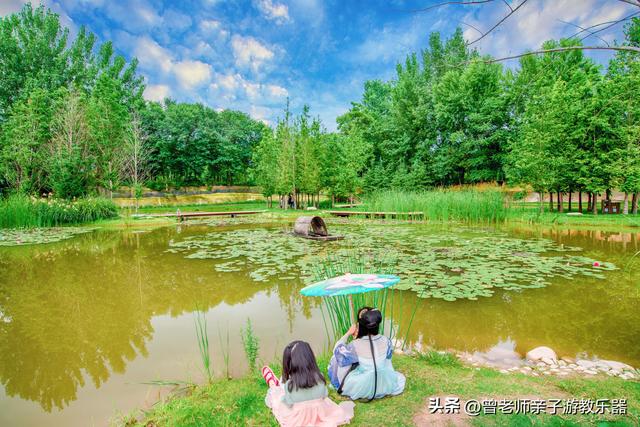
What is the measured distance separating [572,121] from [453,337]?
676 inches

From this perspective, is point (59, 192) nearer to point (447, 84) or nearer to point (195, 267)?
point (195, 267)

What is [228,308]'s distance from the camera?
5012 mm

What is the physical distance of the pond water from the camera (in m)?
3.25

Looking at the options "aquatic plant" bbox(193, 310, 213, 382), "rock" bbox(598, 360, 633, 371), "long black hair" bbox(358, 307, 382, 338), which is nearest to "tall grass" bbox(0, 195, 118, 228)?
"aquatic plant" bbox(193, 310, 213, 382)

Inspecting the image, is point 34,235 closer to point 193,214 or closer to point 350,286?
point 193,214

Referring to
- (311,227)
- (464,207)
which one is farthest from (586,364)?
(464,207)

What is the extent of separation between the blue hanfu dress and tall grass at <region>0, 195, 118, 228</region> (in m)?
16.4

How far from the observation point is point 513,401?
7.99 ft

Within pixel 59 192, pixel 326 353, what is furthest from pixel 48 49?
pixel 326 353

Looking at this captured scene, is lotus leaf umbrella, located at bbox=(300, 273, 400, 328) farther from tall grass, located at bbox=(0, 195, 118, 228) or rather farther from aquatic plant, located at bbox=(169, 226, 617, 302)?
tall grass, located at bbox=(0, 195, 118, 228)

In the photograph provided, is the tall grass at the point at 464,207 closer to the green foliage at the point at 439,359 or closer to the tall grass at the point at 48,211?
the green foliage at the point at 439,359

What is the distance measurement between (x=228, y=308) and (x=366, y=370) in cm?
298

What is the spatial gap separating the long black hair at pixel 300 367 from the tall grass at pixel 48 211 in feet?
53.8

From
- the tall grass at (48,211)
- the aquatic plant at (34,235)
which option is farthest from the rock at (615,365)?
the tall grass at (48,211)
